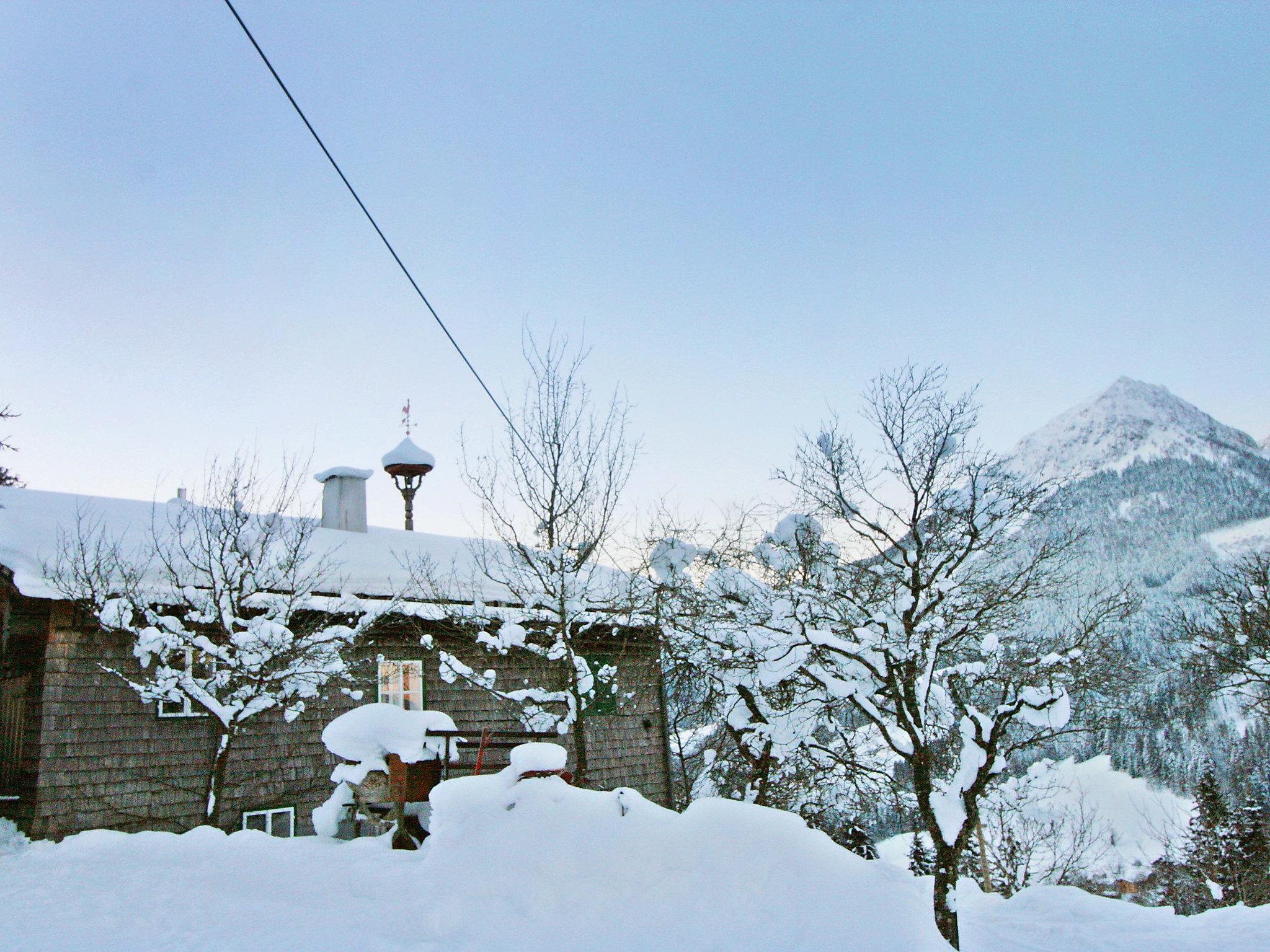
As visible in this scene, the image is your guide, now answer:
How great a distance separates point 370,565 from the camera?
14.3 meters

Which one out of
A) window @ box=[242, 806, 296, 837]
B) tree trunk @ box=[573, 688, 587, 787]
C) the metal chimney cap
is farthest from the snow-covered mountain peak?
window @ box=[242, 806, 296, 837]

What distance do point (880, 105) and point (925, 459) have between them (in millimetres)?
6041

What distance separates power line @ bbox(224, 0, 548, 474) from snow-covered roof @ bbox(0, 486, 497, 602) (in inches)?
84.9

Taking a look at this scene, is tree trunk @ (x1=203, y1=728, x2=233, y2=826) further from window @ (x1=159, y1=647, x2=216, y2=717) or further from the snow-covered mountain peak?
the snow-covered mountain peak

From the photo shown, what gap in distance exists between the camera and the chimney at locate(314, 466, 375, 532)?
1656 cm

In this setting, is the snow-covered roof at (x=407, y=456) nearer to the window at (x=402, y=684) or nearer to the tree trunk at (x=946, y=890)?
the window at (x=402, y=684)

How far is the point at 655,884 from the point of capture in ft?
14.9

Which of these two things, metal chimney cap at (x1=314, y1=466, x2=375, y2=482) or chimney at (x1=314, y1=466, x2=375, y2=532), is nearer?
chimney at (x1=314, y1=466, x2=375, y2=532)

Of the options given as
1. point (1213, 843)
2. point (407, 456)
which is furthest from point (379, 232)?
point (1213, 843)

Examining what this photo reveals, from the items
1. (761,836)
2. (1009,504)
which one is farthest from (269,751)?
(1009,504)

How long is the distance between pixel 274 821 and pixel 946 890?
8.81 metres

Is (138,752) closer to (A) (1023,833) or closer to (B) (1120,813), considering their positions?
(A) (1023,833)

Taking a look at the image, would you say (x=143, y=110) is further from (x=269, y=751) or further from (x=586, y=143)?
(x=269, y=751)

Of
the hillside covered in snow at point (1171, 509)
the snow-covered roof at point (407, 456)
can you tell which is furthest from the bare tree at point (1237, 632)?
the hillside covered in snow at point (1171, 509)
